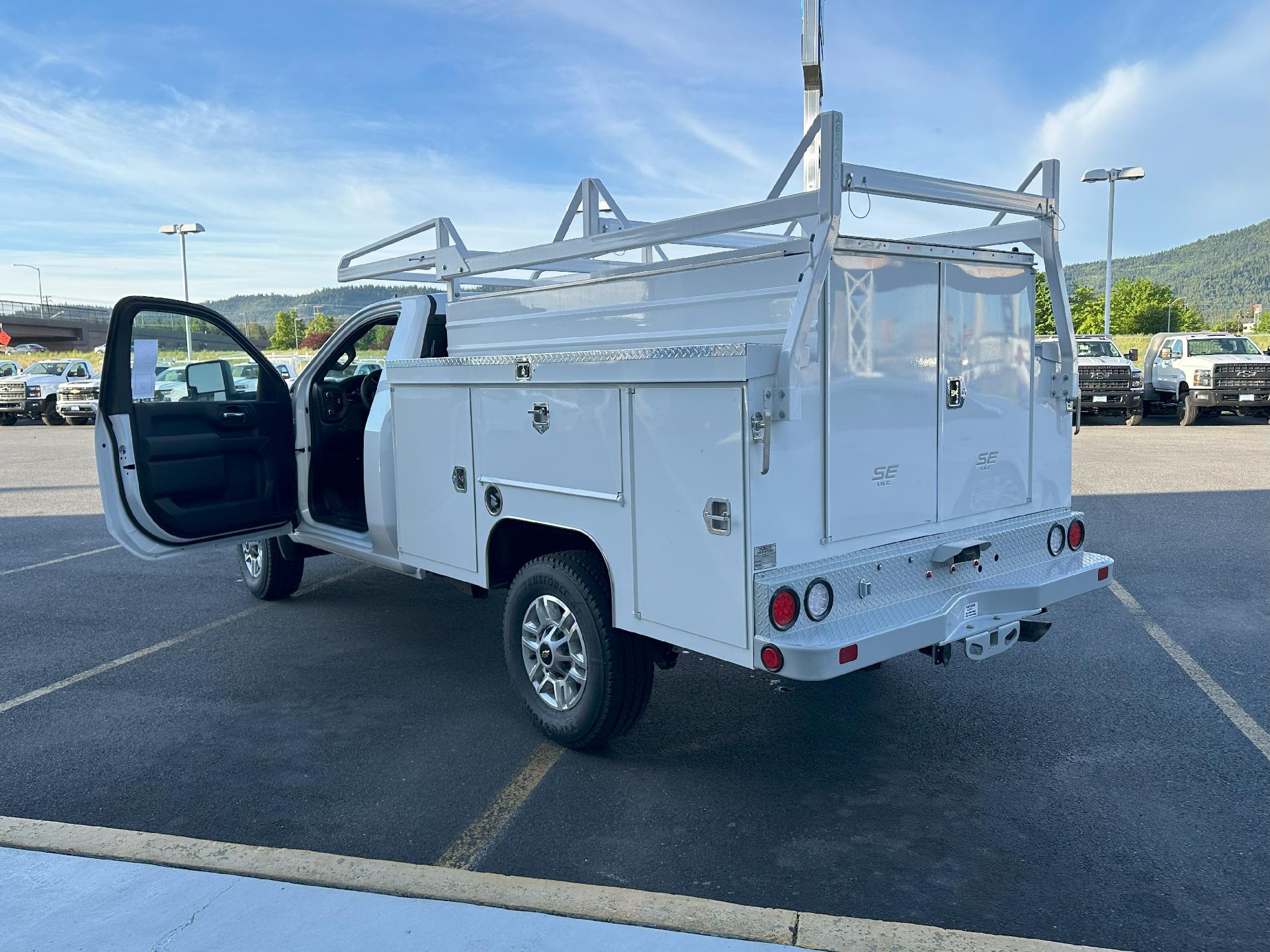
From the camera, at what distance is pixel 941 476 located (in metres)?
4.34

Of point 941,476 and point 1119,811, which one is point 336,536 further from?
point 1119,811

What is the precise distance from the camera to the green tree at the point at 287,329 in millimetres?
83812

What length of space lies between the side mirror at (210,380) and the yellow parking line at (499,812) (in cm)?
300

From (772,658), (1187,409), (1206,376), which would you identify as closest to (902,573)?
(772,658)

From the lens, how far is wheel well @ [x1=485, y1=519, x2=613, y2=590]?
480cm

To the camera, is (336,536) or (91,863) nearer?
(91,863)

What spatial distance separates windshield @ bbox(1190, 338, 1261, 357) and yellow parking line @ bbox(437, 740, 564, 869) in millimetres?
22182

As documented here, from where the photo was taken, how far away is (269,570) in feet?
23.7

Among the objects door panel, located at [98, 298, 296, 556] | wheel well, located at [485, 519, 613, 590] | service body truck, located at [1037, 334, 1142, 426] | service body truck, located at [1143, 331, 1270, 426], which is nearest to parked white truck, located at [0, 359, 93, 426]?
door panel, located at [98, 298, 296, 556]

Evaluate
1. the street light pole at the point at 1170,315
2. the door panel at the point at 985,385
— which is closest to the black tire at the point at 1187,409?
the door panel at the point at 985,385

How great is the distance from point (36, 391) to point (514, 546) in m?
29.1

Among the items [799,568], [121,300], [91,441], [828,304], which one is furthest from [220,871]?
[91,441]

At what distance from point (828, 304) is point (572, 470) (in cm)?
126

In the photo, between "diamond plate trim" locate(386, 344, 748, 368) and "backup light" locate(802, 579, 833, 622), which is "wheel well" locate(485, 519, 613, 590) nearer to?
"diamond plate trim" locate(386, 344, 748, 368)
